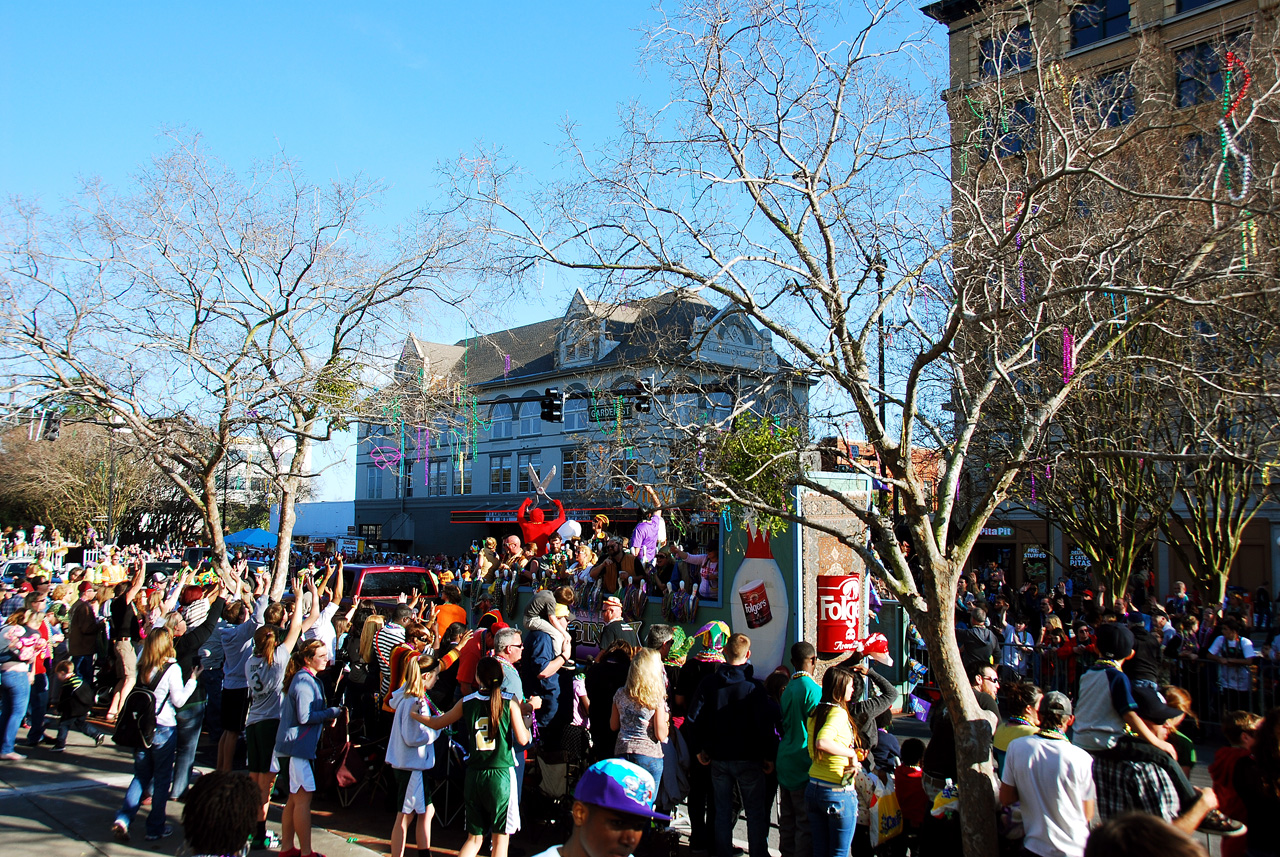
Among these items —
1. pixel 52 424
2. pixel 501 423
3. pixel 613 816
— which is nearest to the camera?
pixel 613 816

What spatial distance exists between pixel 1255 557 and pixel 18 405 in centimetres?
3105

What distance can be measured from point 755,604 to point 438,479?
1701 inches

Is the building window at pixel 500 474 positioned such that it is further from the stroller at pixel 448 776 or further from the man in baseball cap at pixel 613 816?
the man in baseball cap at pixel 613 816

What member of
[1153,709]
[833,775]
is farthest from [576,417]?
[1153,709]

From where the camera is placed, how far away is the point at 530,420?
49.2 meters

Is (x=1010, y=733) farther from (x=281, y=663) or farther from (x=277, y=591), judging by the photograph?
(x=277, y=591)

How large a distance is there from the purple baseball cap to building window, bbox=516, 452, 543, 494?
4503 cm

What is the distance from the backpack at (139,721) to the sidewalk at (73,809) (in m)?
0.73

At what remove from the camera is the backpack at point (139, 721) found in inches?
269

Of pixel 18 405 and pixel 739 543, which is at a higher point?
pixel 18 405

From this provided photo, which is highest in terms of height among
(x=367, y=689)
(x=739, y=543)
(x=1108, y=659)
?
(x=739, y=543)

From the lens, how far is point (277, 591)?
13.2 meters

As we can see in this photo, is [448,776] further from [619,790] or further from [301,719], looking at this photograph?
[619,790]

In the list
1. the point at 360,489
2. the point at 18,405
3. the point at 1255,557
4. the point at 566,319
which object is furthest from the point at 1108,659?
the point at 360,489
